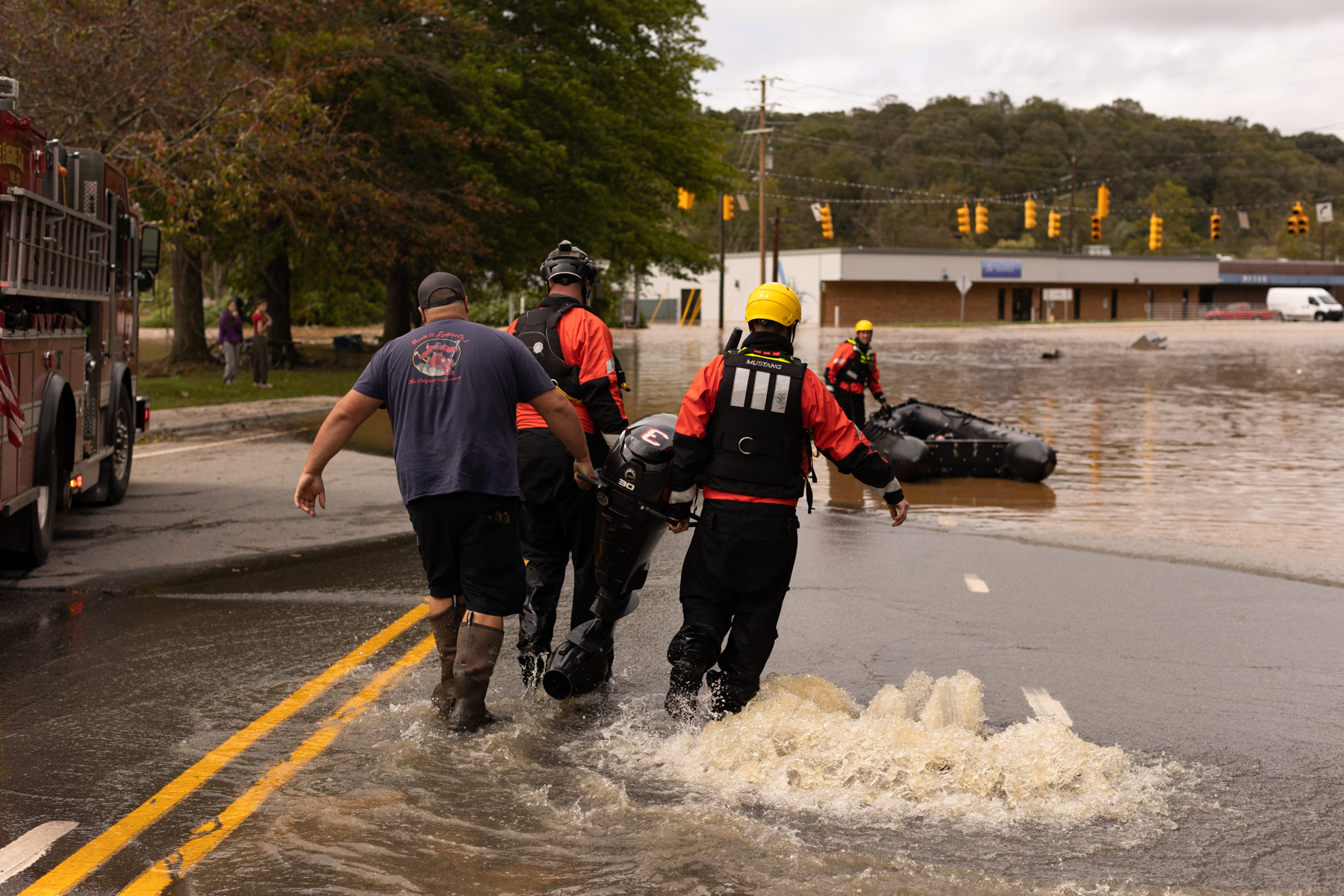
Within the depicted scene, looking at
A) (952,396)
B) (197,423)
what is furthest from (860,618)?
(952,396)

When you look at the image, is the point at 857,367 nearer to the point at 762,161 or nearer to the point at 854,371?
the point at 854,371

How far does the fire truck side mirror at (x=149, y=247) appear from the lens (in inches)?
471

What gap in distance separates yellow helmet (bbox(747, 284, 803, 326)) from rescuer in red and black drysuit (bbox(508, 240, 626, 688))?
0.69 m

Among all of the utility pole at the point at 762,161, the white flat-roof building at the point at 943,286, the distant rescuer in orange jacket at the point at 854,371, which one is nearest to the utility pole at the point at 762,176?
the utility pole at the point at 762,161

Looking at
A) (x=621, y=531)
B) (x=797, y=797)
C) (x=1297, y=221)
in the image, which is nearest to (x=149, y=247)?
(x=621, y=531)

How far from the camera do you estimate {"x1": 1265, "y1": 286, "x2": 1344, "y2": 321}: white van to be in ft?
264

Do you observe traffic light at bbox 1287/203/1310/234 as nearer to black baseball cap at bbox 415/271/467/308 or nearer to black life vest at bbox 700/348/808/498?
black life vest at bbox 700/348/808/498

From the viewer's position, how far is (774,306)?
5.21m

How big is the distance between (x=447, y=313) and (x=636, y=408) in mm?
16640

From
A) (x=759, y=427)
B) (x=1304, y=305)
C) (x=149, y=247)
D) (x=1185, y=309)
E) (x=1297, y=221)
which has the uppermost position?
(x=1297, y=221)

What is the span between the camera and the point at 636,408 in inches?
862

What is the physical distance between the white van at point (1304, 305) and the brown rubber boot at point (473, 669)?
282ft

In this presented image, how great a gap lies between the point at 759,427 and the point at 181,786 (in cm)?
251

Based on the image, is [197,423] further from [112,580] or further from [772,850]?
[772,850]
